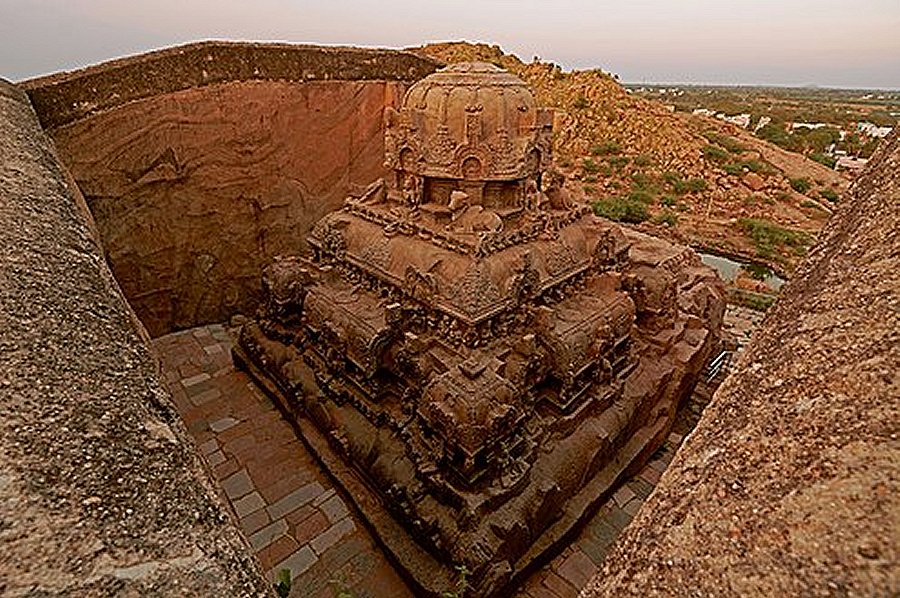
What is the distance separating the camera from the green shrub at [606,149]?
24969 mm

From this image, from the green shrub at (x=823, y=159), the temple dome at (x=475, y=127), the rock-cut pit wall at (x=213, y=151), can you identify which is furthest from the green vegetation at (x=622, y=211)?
the green shrub at (x=823, y=159)

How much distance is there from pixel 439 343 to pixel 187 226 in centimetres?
523

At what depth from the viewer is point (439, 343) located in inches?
218

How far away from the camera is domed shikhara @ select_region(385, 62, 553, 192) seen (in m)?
6.09

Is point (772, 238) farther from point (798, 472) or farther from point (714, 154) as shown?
point (798, 472)

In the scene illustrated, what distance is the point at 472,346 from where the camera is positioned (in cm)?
537

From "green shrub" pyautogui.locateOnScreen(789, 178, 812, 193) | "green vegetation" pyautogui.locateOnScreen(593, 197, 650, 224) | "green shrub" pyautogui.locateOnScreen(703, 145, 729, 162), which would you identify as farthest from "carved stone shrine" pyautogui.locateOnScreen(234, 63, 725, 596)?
"green shrub" pyautogui.locateOnScreen(703, 145, 729, 162)

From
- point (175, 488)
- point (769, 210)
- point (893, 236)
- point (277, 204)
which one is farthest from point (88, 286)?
point (769, 210)

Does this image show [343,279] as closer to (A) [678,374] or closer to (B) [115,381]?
(A) [678,374]

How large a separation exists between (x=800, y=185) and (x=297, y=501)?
24742 millimetres

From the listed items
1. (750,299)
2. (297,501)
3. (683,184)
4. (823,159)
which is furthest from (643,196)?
(297,501)

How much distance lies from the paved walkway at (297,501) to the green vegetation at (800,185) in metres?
19.6

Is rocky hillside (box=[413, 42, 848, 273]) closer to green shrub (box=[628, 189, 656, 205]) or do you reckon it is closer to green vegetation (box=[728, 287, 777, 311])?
green shrub (box=[628, 189, 656, 205])

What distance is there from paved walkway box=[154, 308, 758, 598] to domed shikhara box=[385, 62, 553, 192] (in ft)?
12.2
